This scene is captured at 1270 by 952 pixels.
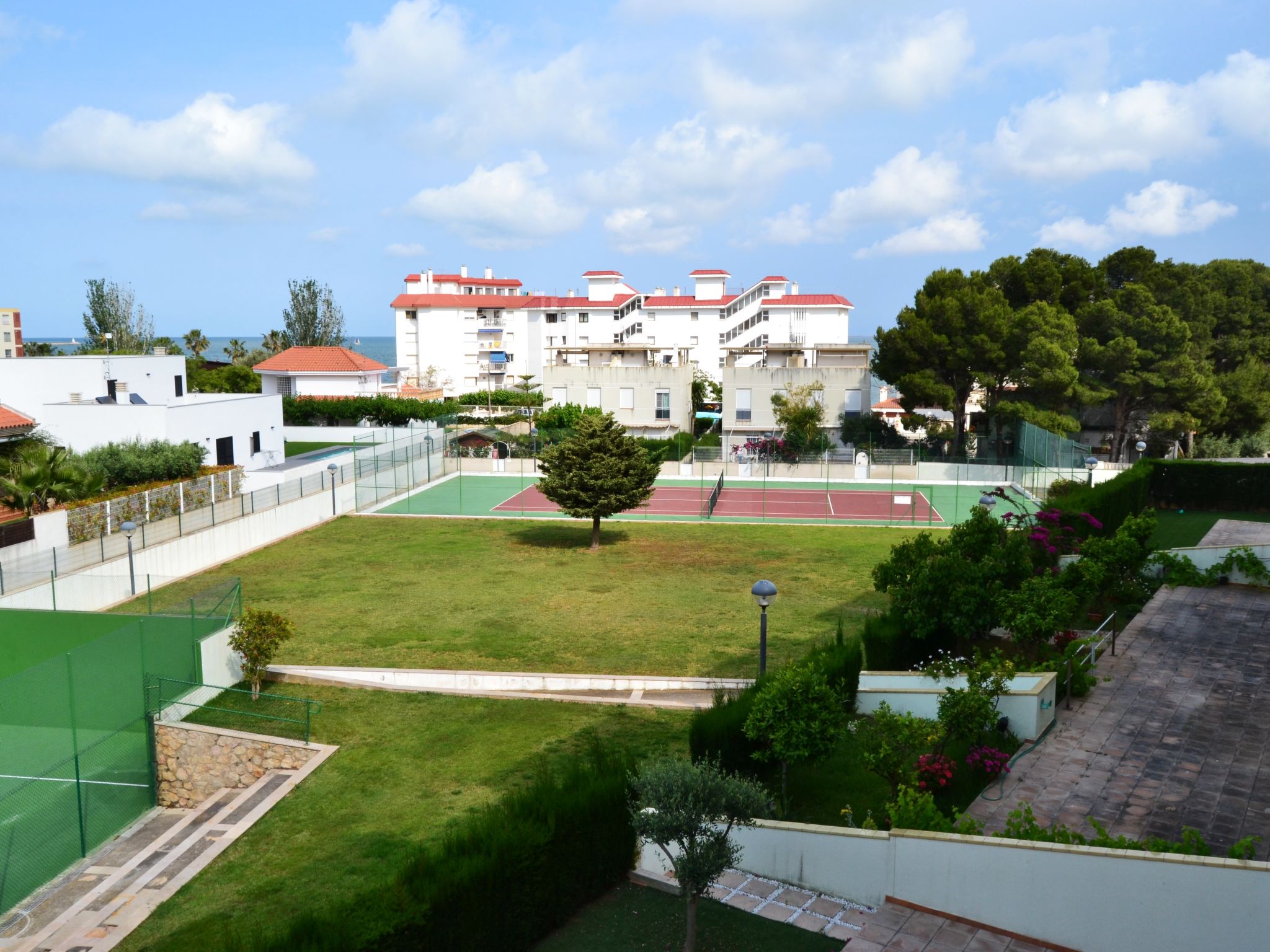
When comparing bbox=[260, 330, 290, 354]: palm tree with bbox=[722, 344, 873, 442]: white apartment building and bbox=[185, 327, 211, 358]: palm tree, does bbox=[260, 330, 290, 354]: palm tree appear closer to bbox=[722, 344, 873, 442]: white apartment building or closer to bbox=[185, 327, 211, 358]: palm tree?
bbox=[185, 327, 211, 358]: palm tree

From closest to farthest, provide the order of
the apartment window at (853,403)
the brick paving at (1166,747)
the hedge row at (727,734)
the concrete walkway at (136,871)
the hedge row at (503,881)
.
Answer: the hedge row at (503,881) < the concrete walkway at (136,871) < the brick paving at (1166,747) < the hedge row at (727,734) < the apartment window at (853,403)

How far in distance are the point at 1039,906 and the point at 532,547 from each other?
76.4 ft

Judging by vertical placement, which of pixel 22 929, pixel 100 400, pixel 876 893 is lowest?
pixel 22 929

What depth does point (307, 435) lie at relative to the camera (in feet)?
192

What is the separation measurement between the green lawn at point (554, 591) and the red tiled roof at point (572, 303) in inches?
2289

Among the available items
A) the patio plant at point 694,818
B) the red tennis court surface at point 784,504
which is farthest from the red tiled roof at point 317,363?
the patio plant at point 694,818

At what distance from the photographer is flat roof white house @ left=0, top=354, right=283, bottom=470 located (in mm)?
35406

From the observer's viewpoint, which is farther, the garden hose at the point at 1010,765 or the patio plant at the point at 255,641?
the patio plant at the point at 255,641

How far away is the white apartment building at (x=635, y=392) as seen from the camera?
2296 inches

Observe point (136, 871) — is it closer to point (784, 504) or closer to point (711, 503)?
point (711, 503)

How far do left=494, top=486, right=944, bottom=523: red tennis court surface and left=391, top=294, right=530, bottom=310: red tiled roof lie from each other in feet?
185

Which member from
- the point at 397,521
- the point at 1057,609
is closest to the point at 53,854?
the point at 1057,609

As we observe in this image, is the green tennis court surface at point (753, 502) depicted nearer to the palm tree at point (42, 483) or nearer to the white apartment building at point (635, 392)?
the white apartment building at point (635, 392)

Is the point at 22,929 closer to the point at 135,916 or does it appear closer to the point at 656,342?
the point at 135,916
